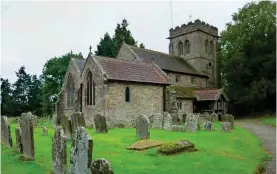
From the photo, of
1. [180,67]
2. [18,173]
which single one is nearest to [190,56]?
[180,67]

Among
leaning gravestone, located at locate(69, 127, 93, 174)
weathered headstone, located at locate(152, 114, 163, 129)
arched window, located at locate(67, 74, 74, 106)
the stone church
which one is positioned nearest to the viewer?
leaning gravestone, located at locate(69, 127, 93, 174)

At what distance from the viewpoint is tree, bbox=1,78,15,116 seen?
62.2 meters

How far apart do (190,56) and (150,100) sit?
20.3 m

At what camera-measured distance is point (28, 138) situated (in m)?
11.2

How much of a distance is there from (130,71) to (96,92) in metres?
3.90

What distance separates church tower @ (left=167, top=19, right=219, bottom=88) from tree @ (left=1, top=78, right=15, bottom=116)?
34472 millimetres

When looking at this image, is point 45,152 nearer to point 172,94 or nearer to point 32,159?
point 32,159

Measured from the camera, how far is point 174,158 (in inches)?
429

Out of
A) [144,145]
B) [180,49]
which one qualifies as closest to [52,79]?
[180,49]

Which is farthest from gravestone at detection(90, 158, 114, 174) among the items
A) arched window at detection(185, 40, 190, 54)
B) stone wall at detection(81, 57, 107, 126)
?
arched window at detection(185, 40, 190, 54)

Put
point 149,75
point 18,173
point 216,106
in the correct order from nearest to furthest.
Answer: point 18,173 → point 149,75 → point 216,106

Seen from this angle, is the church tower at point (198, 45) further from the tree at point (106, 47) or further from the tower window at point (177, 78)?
the tree at point (106, 47)

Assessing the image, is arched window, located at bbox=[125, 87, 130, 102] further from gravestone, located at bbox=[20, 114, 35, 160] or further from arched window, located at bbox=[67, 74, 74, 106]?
gravestone, located at bbox=[20, 114, 35, 160]

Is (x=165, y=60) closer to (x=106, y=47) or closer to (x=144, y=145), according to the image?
(x=106, y=47)
